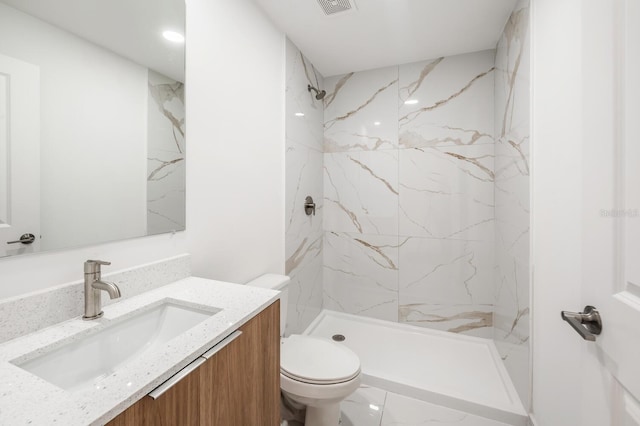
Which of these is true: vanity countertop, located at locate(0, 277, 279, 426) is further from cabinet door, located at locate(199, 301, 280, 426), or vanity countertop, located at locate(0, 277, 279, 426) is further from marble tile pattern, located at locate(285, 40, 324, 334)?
marble tile pattern, located at locate(285, 40, 324, 334)

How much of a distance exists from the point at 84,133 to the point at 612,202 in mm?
1451

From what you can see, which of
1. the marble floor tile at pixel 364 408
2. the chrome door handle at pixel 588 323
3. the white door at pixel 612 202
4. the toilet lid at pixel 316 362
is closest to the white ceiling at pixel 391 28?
the white door at pixel 612 202

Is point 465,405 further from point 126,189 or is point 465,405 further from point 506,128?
point 126,189

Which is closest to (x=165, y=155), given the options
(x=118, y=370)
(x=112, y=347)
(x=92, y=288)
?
(x=92, y=288)

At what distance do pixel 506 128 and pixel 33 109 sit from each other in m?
2.35

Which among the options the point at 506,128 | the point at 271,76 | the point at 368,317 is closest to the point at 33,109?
the point at 271,76

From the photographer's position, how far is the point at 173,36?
118 cm

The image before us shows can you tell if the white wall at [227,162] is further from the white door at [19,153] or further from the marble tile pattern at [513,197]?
the marble tile pattern at [513,197]

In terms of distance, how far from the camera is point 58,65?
83cm

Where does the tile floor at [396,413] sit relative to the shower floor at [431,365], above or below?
below

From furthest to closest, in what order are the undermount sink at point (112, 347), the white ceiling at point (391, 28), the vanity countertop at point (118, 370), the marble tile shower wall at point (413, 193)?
the marble tile shower wall at point (413, 193)
the white ceiling at point (391, 28)
the undermount sink at point (112, 347)
the vanity countertop at point (118, 370)

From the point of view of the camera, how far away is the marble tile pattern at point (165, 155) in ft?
3.63

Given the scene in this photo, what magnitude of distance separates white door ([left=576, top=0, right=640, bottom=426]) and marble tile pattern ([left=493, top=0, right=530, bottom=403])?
90cm

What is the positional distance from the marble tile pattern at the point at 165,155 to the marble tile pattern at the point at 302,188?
36.5 inches
